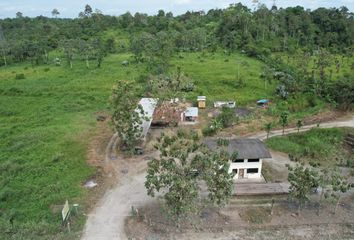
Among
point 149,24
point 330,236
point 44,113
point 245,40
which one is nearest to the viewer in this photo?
point 330,236

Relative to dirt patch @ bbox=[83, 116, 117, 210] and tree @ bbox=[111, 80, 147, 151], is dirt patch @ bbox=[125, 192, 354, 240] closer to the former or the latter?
dirt patch @ bbox=[83, 116, 117, 210]

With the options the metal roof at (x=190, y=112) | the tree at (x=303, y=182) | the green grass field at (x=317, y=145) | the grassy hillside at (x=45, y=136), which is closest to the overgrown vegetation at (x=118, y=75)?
the grassy hillside at (x=45, y=136)

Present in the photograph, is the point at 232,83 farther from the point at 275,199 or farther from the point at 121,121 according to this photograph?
the point at 275,199

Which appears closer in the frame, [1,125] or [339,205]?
[339,205]

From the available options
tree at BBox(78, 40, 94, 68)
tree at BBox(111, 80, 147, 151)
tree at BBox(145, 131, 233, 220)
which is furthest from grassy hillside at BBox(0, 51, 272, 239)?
tree at BBox(145, 131, 233, 220)

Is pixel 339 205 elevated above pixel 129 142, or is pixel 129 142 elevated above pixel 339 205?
pixel 129 142

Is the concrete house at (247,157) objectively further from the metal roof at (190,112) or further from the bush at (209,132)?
the metal roof at (190,112)

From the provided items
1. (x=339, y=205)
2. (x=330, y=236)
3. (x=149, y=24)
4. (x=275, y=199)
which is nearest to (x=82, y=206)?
(x=275, y=199)

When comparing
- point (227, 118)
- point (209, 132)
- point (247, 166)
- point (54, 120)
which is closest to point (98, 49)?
point (54, 120)
